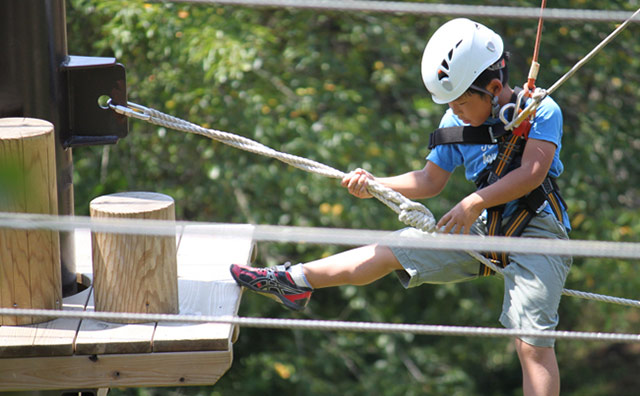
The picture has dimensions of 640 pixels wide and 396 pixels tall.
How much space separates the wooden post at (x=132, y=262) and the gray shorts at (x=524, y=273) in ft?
2.42

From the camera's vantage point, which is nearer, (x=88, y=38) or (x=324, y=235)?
(x=324, y=235)

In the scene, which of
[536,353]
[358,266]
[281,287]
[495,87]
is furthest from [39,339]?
[495,87]

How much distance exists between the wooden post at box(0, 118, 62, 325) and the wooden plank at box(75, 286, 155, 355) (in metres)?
0.12

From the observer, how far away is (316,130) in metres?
4.98

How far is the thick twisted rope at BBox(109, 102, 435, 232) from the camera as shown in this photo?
259 centimetres

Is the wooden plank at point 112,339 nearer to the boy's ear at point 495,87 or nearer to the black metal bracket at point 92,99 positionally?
the black metal bracket at point 92,99

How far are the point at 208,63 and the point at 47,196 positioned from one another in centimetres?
225

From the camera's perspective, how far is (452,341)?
677 cm

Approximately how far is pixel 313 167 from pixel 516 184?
1.90 ft

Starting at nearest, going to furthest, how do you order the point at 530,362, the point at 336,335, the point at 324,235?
the point at 324,235
the point at 530,362
the point at 336,335

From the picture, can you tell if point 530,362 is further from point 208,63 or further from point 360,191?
point 208,63

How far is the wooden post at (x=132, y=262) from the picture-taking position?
231 centimetres

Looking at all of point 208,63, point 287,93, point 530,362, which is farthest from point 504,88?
point 287,93

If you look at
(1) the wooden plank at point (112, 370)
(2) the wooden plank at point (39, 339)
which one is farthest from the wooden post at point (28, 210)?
(1) the wooden plank at point (112, 370)
